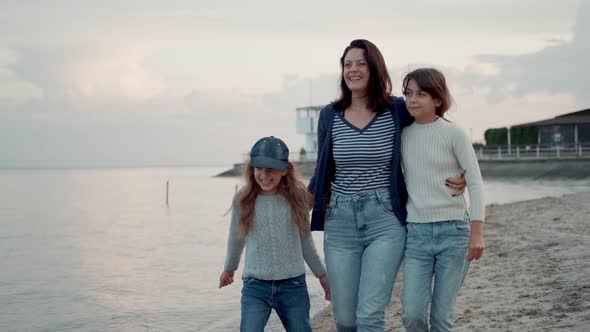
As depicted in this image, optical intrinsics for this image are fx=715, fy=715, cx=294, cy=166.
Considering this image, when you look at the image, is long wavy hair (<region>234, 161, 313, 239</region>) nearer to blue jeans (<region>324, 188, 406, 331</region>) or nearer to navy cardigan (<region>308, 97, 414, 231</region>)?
navy cardigan (<region>308, 97, 414, 231</region>)

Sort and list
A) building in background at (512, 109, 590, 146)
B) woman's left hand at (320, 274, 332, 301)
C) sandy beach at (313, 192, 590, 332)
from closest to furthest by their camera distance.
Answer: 1. woman's left hand at (320, 274, 332, 301)
2. sandy beach at (313, 192, 590, 332)
3. building in background at (512, 109, 590, 146)

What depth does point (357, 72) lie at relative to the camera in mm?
4082

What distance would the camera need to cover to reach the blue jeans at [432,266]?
3.90 m

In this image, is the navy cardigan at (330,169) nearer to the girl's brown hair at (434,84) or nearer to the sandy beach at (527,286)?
the girl's brown hair at (434,84)

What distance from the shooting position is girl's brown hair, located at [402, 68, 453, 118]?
4020mm

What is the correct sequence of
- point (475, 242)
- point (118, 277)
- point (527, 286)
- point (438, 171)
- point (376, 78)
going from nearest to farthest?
point (475, 242)
point (438, 171)
point (376, 78)
point (527, 286)
point (118, 277)

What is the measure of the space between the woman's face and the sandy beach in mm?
2525

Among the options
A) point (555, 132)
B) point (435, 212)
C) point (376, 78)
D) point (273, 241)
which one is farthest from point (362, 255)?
point (555, 132)

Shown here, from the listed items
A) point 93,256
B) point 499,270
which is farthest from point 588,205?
point 93,256

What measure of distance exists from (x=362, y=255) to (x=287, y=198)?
62 centimetres

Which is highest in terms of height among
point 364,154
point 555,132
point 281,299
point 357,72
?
point 357,72

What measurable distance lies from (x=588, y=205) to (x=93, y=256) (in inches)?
499

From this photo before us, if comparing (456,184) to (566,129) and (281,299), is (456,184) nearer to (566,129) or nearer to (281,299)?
(281,299)

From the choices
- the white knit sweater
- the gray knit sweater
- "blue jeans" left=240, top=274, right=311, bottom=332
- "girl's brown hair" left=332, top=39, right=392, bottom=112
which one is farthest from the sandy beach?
"girl's brown hair" left=332, top=39, right=392, bottom=112
